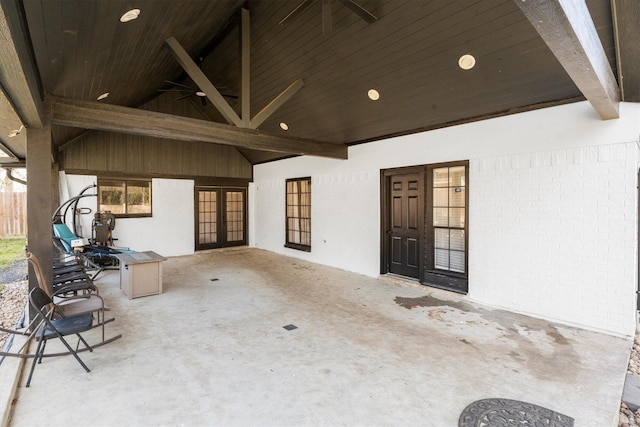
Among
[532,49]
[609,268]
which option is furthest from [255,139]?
[609,268]

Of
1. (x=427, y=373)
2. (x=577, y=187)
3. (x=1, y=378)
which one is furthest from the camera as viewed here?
(x=577, y=187)

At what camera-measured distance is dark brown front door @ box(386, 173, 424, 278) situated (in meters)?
5.55

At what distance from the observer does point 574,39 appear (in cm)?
179

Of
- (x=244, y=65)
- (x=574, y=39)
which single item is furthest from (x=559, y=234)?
(x=244, y=65)

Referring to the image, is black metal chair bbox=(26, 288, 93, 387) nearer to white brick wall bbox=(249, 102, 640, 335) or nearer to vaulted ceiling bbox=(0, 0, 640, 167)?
vaulted ceiling bbox=(0, 0, 640, 167)

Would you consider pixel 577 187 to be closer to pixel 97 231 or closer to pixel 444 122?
pixel 444 122

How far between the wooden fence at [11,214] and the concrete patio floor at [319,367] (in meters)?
8.43

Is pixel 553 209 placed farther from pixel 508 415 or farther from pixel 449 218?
pixel 508 415

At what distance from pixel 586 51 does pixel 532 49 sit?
5.83 ft

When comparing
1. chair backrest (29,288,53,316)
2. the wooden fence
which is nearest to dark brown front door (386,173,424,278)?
chair backrest (29,288,53,316)

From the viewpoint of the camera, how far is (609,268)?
3578 millimetres

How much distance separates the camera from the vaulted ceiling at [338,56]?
2.43m

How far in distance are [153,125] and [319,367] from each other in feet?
11.4

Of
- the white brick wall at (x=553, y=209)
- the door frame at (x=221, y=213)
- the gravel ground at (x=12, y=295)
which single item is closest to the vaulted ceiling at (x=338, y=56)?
the white brick wall at (x=553, y=209)
